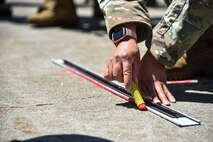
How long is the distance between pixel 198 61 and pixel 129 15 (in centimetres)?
72

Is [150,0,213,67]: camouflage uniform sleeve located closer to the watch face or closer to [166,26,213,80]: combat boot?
the watch face

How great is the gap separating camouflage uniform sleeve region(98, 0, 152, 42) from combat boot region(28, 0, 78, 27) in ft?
8.27

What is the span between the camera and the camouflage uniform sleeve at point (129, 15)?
2.05 metres

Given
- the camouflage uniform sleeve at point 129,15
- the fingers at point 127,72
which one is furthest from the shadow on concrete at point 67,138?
the camouflage uniform sleeve at point 129,15

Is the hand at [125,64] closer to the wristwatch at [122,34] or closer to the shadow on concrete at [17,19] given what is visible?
the wristwatch at [122,34]

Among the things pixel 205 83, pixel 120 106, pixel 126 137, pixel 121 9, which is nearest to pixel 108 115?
pixel 120 106

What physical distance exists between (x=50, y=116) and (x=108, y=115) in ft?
0.76

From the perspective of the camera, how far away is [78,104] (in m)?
2.09

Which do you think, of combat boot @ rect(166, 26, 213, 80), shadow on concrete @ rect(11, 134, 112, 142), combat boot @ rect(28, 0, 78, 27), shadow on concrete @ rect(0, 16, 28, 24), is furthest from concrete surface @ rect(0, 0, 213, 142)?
shadow on concrete @ rect(0, 16, 28, 24)

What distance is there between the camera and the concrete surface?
5.60ft

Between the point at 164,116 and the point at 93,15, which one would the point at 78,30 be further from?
the point at 164,116

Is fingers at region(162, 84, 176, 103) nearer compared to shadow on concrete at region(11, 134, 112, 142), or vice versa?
shadow on concrete at region(11, 134, 112, 142)

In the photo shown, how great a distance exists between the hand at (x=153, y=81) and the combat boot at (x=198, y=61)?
1.39 ft

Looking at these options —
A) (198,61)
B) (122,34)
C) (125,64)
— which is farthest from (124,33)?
(198,61)
